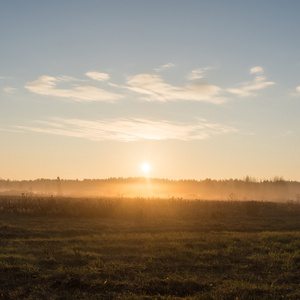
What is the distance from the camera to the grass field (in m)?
11.7

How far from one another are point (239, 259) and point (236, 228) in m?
12.7

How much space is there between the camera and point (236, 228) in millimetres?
28609

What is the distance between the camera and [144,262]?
50.6 feet

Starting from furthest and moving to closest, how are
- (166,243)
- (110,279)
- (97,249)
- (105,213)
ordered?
(105,213)
(166,243)
(97,249)
(110,279)

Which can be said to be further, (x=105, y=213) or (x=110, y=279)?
(x=105, y=213)

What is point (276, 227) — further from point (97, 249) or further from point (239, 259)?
point (97, 249)

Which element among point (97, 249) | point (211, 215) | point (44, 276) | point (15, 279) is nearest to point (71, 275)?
point (44, 276)

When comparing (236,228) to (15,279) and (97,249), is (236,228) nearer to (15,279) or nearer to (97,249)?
(97,249)

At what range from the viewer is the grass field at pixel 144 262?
38.3 ft

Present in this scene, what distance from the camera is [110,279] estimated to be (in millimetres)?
12773

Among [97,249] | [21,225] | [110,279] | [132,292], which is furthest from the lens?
[21,225]

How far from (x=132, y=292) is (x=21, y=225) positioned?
744 inches

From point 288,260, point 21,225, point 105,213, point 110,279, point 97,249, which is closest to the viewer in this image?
point 110,279

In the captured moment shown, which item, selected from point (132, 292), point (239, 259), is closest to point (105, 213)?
point (239, 259)
